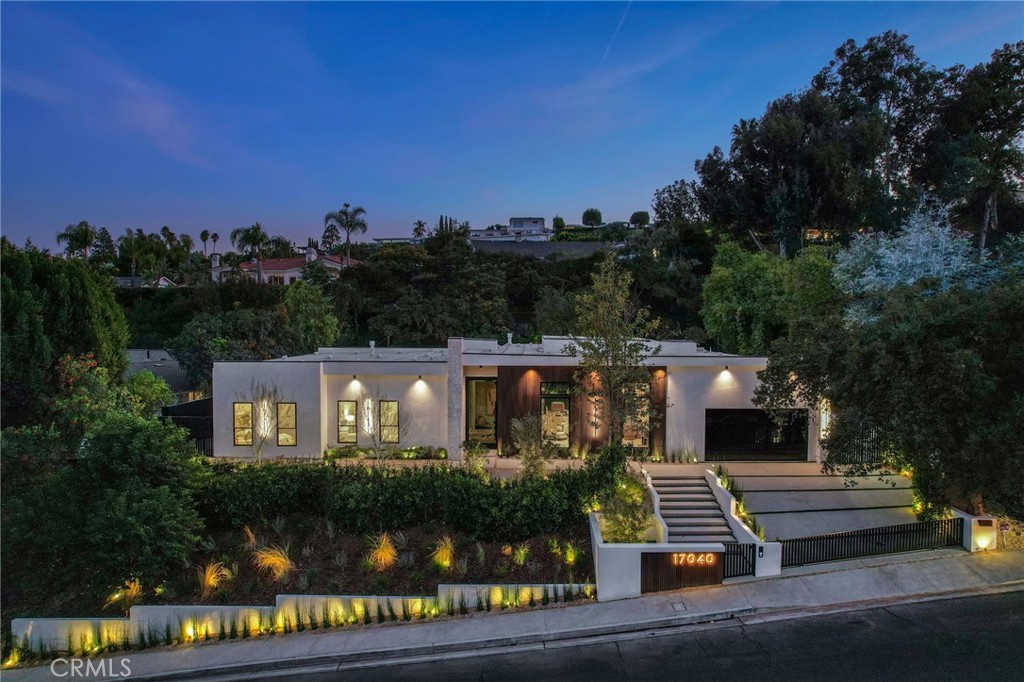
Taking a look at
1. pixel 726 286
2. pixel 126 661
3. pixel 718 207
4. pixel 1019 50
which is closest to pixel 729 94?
pixel 718 207

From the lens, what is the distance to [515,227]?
110 m

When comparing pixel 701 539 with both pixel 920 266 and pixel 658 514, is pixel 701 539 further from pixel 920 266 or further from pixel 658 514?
pixel 920 266

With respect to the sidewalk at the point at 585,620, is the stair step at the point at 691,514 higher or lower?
higher

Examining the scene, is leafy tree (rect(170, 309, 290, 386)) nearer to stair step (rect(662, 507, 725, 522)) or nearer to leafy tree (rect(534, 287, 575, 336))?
leafy tree (rect(534, 287, 575, 336))

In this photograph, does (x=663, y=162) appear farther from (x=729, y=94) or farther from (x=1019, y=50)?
(x=1019, y=50)

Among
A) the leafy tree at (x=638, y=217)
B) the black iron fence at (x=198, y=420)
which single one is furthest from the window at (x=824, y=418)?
the leafy tree at (x=638, y=217)

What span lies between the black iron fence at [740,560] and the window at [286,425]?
12795 mm

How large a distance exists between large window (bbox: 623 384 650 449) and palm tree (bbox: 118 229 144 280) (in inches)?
2451

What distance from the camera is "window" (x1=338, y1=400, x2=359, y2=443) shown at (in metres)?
18.1

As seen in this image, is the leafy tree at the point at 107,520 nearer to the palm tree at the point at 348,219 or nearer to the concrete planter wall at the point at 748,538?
the concrete planter wall at the point at 748,538

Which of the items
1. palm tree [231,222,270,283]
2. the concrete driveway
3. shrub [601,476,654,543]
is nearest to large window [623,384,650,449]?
the concrete driveway

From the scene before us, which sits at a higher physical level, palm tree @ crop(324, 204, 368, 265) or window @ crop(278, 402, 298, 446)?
palm tree @ crop(324, 204, 368, 265)

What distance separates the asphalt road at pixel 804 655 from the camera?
8203 millimetres

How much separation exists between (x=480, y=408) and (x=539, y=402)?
2.09 meters
